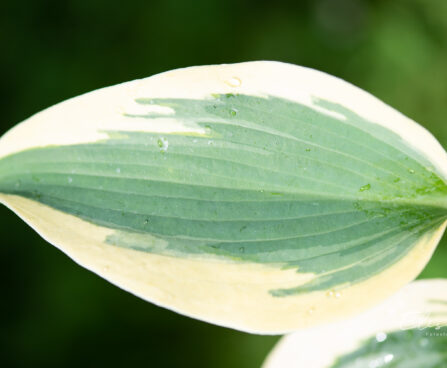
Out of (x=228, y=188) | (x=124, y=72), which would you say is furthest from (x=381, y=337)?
(x=124, y=72)

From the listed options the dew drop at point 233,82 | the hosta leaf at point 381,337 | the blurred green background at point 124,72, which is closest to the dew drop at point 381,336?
the hosta leaf at point 381,337

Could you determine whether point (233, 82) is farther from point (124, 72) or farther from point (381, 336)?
point (124, 72)

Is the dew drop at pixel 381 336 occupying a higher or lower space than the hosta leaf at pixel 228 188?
lower

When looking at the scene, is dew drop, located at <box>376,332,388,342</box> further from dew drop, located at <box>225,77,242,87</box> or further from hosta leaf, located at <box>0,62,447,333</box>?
dew drop, located at <box>225,77,242,87</box>

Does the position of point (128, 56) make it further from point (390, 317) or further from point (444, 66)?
point (390, 317)

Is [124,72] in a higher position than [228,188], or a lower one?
higher

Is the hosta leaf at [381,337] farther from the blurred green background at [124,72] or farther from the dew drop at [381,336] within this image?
the blurred green background at [124,72]
